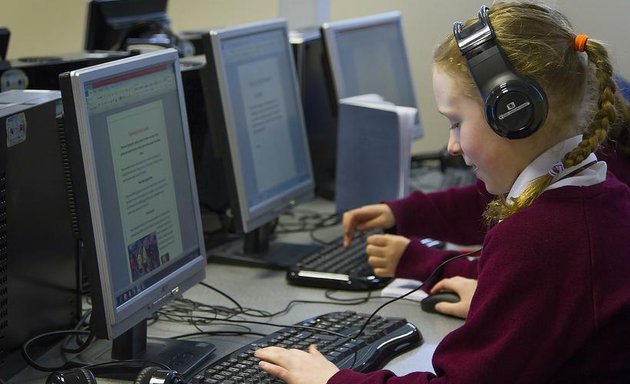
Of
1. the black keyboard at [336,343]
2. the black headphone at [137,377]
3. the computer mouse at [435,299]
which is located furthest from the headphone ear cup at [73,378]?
the computer mouse at [435,299]

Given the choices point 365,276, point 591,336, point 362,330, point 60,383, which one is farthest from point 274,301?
point 591,336

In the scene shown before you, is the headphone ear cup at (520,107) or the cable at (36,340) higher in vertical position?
the headphone ear cup at (520,107)

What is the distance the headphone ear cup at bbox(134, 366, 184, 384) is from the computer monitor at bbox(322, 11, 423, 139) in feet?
4.23

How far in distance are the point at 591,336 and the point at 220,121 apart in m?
0.98

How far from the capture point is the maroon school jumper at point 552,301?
115 centimetres

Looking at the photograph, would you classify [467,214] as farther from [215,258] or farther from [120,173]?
[120,173]

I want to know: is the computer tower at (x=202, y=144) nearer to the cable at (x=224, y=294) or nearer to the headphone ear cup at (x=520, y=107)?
the cable at (x=224, y=294)

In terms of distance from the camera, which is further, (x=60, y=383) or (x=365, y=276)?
(x=365, y=276)

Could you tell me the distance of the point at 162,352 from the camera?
1521mm

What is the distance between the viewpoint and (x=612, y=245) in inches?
46.6

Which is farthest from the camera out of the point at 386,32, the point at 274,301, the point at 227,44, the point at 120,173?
the point at 386,32

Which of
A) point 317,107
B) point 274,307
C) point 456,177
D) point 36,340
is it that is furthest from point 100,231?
point 456,177

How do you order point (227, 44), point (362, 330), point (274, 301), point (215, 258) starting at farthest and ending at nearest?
point (215, 258) → point (227, 44) → point (274, 301) → point (362, 330)

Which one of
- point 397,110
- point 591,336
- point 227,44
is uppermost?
point 227,44
